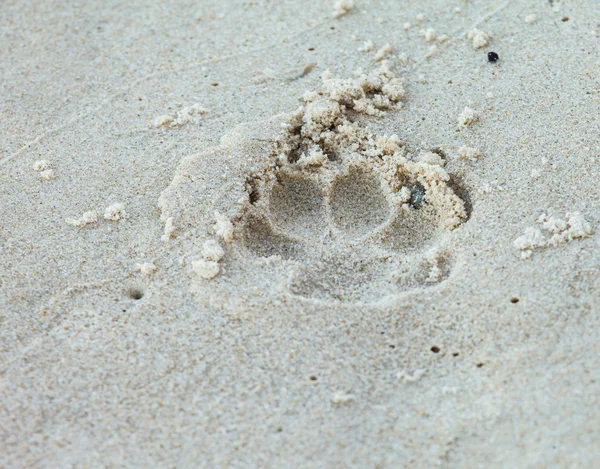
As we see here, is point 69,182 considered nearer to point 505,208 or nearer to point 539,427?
point 505,208

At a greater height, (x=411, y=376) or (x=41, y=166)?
(x=41, y=166)

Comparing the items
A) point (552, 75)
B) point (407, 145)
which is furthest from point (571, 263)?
point (552, 75)

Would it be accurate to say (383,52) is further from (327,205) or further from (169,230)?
(169,230)

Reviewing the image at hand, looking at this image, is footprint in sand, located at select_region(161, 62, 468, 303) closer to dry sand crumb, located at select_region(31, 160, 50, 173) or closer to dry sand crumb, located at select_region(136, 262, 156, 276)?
dry sand crumb, located at select_region(136, 262, 156, 276)

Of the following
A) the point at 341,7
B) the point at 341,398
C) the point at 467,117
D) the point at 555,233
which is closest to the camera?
the point at 341,398

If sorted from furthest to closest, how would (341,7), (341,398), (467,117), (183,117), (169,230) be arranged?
(341,7), (183,117), (467,117), (169,230), (341,398)

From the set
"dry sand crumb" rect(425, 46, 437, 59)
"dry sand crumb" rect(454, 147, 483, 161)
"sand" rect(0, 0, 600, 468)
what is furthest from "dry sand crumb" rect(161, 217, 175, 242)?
"dry sand crumb" rect(425, 46, 437, 59)

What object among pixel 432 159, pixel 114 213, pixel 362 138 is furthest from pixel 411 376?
pixel 114 213
